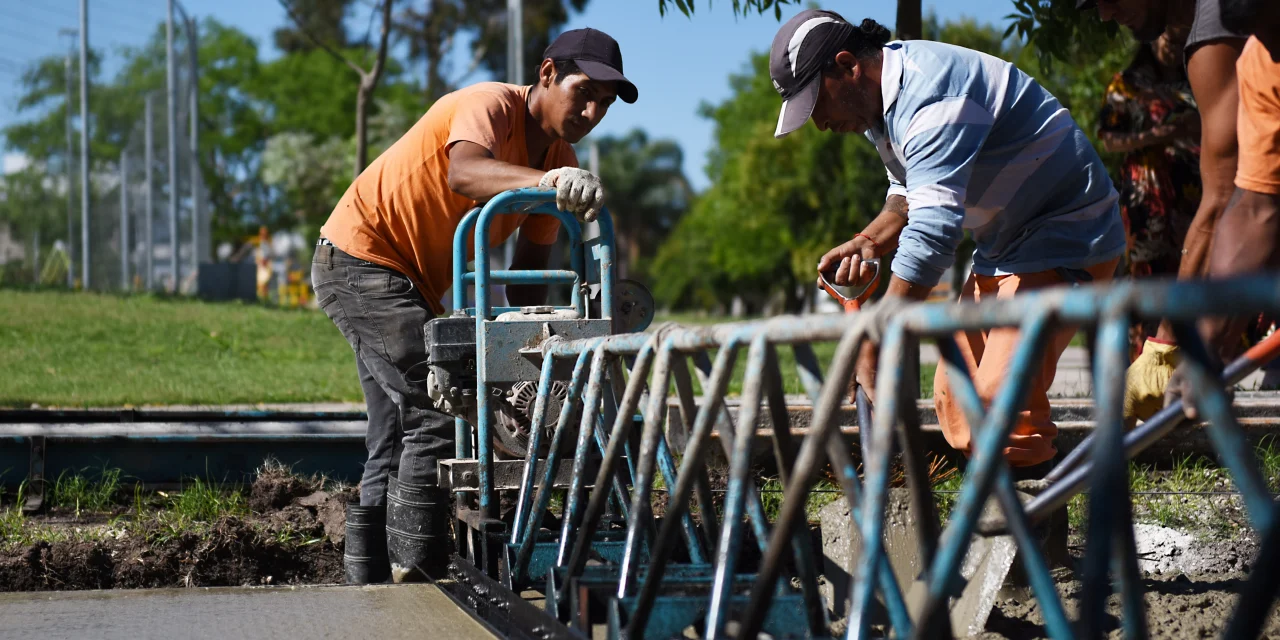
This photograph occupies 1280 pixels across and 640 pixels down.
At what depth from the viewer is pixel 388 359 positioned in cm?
453

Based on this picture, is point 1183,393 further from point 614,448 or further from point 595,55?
point 595,55

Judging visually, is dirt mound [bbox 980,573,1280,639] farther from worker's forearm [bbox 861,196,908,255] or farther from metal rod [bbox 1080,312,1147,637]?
metal rod [bbox 1080,312,1147,637]

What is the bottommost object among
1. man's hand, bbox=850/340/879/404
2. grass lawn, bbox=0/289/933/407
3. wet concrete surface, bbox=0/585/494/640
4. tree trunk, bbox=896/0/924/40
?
wet concrete surface, bbox=0/585/494/640

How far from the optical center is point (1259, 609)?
164 cm

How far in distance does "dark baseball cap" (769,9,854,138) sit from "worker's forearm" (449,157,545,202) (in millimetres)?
825

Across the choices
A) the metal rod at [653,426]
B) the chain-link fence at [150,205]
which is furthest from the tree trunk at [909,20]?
the chain-link fence at [150,205]

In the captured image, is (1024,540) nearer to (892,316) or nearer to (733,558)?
(892,316)

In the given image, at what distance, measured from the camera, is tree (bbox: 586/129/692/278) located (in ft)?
320

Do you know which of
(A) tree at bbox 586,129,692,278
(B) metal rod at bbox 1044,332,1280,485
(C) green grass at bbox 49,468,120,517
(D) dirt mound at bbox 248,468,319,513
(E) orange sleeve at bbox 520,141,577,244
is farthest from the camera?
(A) tree at bbox 586,129,692,278

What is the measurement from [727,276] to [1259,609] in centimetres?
6477

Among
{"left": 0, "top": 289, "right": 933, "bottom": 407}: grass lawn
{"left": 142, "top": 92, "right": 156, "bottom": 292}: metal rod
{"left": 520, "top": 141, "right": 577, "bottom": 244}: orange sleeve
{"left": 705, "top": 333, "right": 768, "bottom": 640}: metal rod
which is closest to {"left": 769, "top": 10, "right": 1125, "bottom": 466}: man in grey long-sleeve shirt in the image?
{"left": 705, "top": 333, "right": 768, "bottom": 640}: metal rod

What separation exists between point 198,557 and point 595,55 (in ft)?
7.59

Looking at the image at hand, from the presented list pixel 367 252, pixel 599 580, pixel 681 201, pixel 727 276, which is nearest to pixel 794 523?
pixel 599 580

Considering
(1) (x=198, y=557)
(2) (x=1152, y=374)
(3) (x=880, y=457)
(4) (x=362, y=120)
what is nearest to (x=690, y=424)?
(3) (x=880, y=457)
